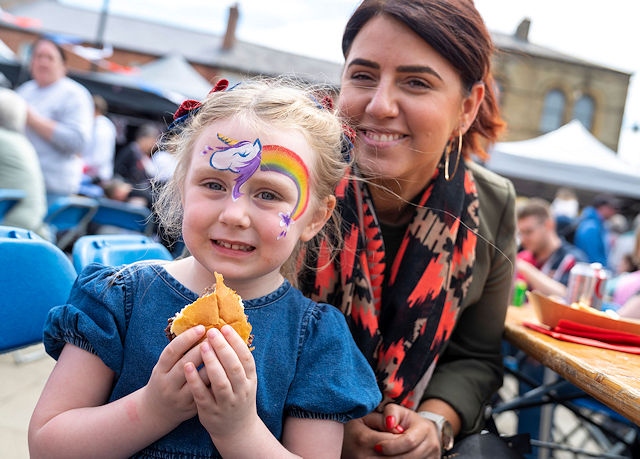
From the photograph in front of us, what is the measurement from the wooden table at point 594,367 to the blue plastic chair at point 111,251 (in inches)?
43.4

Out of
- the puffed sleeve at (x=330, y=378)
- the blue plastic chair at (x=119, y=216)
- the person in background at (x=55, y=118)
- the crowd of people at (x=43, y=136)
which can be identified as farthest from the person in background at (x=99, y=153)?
the puffed sleeve at (x=330, y=378)

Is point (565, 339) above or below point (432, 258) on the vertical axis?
below

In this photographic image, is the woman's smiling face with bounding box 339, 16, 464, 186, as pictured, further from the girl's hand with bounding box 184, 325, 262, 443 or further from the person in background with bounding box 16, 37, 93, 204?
the person in background with bounding box 16, 37, 93, 204

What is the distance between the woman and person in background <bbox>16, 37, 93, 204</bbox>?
129 inches

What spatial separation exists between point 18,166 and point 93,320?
3154mm

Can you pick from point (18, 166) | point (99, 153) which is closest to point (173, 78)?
point (99, 153)

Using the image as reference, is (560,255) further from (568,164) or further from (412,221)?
(568,164)

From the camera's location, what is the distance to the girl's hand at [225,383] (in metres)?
1.01

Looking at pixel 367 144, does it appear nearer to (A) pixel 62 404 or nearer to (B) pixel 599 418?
(A) pixel 62 404

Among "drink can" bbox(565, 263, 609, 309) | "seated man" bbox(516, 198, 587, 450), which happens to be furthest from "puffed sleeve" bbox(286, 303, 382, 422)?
"seated man" bbox(516, 198, 587, 450)

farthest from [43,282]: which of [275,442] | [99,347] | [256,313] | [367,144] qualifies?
[367,144]

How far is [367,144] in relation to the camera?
169 cm

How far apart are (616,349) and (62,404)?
1406 millimetres

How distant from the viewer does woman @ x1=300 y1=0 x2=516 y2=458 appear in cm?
161
